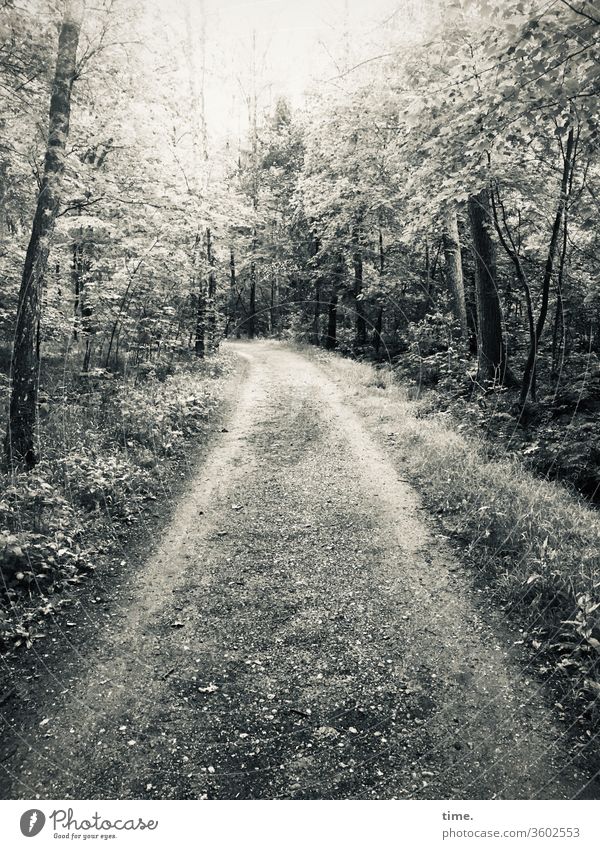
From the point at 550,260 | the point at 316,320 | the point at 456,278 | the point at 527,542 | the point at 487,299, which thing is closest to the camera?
the point at 527,542

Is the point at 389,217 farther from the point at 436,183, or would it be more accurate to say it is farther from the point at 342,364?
the point at 436,183

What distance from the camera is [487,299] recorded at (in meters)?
10.6

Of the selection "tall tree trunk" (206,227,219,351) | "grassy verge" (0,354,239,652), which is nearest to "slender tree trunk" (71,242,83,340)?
"grassy verge" (0,354,239,652)

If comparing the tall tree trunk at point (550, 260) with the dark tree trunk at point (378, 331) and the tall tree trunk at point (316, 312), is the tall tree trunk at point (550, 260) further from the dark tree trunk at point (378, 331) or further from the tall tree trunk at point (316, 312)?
the tall tree trunk at point (316, 312)

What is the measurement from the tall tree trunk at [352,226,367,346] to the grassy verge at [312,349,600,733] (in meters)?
11.3

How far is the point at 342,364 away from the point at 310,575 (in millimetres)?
12042

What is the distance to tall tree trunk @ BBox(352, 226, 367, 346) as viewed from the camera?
18.0 metres

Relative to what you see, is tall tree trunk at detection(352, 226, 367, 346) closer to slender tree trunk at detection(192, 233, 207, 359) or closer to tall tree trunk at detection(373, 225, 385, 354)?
tall tree trunk at detection(373, 225, 385, 354)

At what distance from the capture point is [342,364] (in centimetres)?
1630

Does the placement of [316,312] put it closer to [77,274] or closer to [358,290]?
[358,290]

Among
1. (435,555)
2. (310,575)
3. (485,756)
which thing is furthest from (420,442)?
(485,756)

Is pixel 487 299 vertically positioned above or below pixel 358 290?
below
